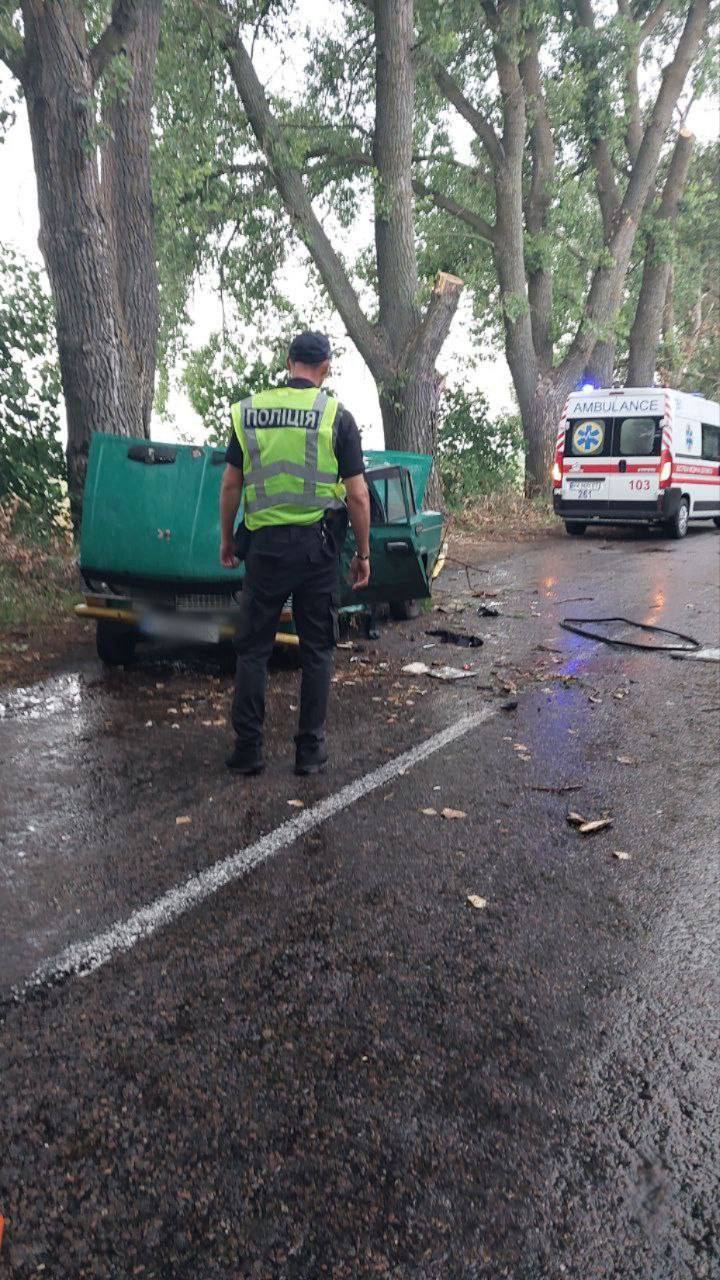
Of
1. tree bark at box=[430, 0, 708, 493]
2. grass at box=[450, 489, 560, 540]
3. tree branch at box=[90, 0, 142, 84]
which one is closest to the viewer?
tree branch at box=[90, 0, 142, 84]

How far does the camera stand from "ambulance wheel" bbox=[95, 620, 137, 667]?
6574 mm

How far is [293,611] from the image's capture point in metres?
4.55

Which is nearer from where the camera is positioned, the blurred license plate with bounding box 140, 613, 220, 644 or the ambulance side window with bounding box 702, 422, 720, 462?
the blurred license plate with bounding box 140, 613, 220, 644

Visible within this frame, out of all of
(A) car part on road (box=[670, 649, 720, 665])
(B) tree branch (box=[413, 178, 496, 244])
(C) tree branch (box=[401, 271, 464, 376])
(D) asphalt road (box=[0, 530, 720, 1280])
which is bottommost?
(D) asphalt road (box=[0, 530, 720, 1280])

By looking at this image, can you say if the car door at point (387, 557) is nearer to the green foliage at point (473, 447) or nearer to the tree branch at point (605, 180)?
the green foliage at point (473, 447)

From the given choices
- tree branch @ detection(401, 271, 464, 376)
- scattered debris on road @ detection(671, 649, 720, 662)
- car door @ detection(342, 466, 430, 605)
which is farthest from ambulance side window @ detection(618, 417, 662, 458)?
car door @ detection(342, 466, 430, 605)

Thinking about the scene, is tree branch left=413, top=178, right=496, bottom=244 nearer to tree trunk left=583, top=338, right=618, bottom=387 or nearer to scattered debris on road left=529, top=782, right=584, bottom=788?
tree trunk left=583, top=338, right=618, bottom=387

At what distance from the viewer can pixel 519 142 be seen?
1759 cm

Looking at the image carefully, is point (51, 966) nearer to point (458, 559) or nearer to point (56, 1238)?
point (56, 1238)

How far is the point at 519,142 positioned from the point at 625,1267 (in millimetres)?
19643

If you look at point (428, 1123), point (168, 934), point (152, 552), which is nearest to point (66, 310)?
point (152, 552)

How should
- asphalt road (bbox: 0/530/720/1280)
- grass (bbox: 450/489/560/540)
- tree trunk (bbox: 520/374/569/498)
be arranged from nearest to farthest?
asphalt road (bbox: 0/530/720/1280) < grass (bbox: 450/489/560/540) < tree trunk (bbox: 520/374/569/498)

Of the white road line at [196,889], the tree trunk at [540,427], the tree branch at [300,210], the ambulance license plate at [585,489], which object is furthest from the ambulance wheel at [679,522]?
the white road line at [196,889]

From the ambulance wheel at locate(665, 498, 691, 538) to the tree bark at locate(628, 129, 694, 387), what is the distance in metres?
7.51
